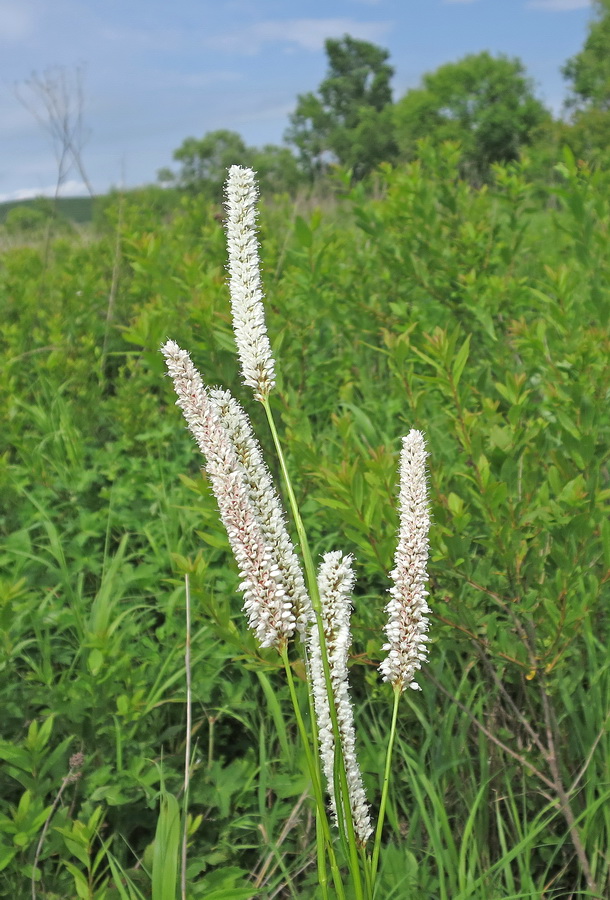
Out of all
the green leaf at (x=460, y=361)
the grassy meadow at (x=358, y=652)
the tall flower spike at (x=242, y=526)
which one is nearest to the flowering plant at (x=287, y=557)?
the tall flower spike at (x=242, y=526)

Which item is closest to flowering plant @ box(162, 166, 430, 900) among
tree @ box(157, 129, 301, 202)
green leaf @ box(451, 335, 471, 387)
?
green leaf @ box(451, 335, 471, 387)

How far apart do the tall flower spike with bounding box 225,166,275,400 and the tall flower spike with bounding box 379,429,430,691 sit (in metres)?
0.25

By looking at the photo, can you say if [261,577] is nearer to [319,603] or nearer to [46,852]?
[319,603]

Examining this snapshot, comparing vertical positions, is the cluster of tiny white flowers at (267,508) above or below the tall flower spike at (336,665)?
above

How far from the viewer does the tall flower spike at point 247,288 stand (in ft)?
3.58

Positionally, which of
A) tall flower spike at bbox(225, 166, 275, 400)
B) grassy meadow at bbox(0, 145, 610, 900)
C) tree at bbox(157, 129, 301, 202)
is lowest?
grassy meadow at bbox(0, 145, 610, 900)

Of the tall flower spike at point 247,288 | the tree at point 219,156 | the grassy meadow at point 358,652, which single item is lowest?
the grassy meadow at point 358,652

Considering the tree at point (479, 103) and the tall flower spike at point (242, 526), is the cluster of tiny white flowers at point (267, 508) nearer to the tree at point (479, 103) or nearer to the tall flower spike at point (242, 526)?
the tall flower spike at point (242, 526)

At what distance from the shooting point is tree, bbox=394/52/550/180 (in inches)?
2886

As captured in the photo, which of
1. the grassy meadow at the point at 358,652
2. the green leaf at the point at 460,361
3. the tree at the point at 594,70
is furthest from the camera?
the tree at the point at 594,70

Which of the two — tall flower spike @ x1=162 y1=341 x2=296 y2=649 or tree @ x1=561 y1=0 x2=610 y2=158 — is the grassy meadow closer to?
tall flower spike @ x1=162 y1=341 x2=296 y2=649

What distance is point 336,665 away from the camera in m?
1.09

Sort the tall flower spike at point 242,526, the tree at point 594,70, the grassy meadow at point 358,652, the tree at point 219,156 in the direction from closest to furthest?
the tall flower spike at point 242,526 < the grassy meadow at point 358,652 < the tree at point 594,70 < the tree at point 219,156

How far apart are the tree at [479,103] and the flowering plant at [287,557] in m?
78.0
